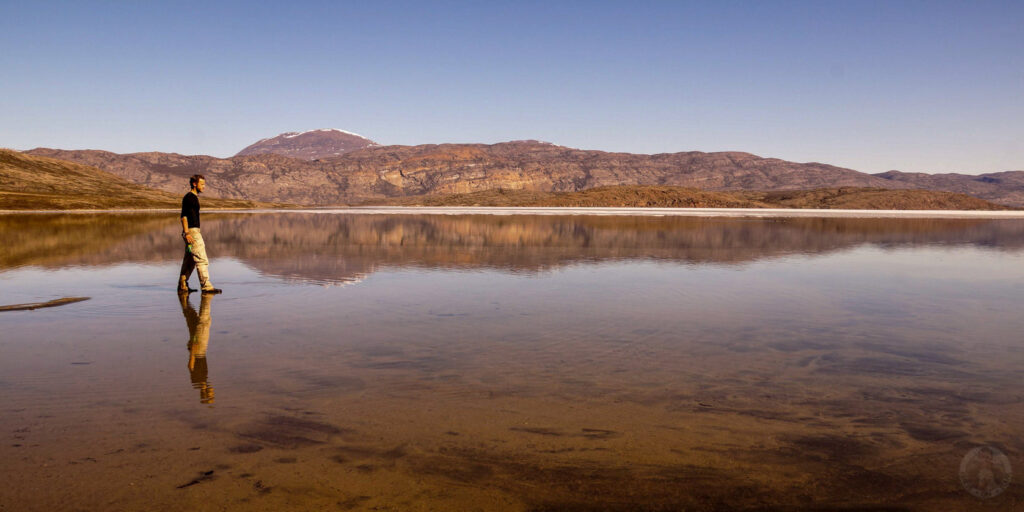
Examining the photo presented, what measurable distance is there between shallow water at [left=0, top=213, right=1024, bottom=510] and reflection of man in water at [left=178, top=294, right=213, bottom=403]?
6 centimetres

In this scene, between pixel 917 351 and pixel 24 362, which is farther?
pixel 917 351

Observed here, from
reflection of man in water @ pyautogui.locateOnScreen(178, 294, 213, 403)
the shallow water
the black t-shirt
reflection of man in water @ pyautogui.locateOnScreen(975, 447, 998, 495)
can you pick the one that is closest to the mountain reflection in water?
the black t-shirt

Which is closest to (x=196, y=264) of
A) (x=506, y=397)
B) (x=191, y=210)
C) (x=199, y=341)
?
(x=191, y=210)

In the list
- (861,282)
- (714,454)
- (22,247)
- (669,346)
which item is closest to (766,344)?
(669,346)

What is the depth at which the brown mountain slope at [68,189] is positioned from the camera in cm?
8956

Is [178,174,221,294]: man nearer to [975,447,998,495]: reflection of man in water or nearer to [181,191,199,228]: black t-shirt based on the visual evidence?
[181,191,199,228]: black t-shirt

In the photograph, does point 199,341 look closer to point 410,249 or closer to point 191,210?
point 191,210

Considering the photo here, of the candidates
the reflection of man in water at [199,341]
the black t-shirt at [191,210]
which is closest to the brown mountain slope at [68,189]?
the black t-shirt at [191,210]

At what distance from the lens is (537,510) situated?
3736 mm

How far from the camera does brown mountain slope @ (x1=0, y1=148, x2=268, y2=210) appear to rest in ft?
294

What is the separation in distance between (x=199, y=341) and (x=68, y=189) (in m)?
138

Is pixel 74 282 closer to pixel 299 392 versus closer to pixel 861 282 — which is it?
pixel 299 392

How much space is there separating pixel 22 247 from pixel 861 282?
26430mm

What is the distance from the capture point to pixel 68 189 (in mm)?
118125
